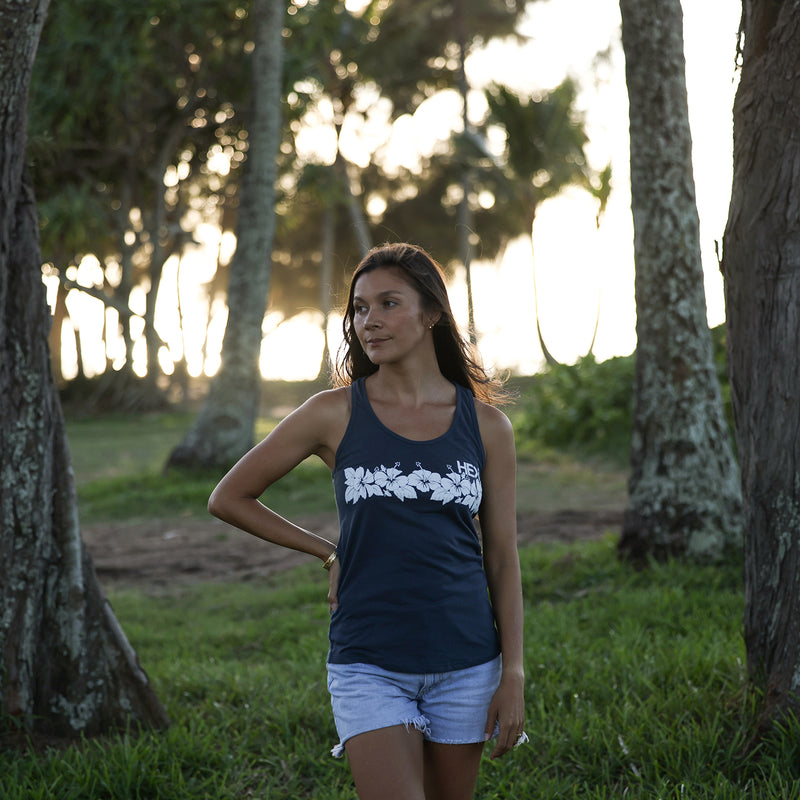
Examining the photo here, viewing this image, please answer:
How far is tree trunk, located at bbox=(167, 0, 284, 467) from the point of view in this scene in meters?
13.0

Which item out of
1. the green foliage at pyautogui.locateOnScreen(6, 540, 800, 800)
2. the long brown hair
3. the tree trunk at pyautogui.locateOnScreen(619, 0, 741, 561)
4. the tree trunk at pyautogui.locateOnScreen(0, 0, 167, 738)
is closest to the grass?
the tree trunk at pyautogui.locateOnScreen(619, 0, 741, 561)

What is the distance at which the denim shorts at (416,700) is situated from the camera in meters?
2.27

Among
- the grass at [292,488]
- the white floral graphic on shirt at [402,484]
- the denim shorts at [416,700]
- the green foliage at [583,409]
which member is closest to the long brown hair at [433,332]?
the white floral graphic on shirt at [402,484]

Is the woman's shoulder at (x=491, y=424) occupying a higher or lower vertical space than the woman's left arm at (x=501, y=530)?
higher

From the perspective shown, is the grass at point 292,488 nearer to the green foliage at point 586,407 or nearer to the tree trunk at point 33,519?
the green foliage at point 586,407

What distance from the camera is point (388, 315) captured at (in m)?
2.57

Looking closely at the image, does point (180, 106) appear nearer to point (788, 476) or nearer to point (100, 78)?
A: point (100, 78)

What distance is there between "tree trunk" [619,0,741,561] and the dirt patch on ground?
77.8 inches

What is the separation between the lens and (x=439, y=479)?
2389 millimetres

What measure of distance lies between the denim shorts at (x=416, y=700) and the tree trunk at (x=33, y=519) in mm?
2057

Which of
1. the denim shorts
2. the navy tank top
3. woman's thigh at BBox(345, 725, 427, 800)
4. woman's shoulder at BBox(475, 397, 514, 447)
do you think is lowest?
woman's thigh at BBox(345, 725, 427, 800)

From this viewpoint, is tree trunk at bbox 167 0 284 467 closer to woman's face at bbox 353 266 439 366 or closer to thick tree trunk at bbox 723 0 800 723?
thick tree trunk at bbox 723 0 800 723

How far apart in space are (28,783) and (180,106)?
61.4 feet

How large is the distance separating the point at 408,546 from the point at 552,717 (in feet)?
7.49
